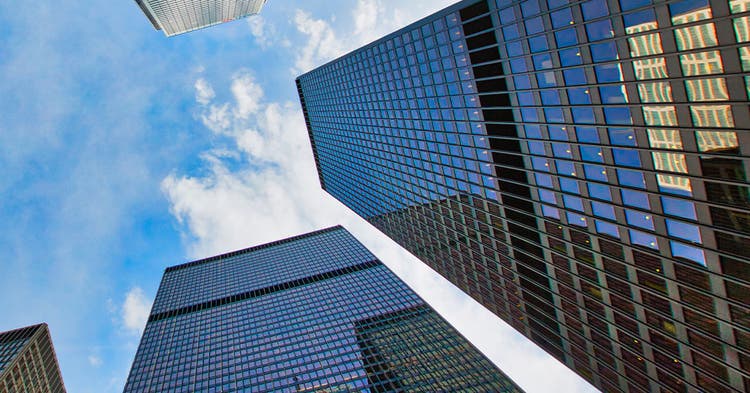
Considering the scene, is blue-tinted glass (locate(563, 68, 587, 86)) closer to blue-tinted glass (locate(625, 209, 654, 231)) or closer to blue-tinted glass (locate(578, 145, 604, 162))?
blue-tinted glass (locate(578, 145, 604, 162))

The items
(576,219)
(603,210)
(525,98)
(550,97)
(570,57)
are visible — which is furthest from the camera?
(525,98)

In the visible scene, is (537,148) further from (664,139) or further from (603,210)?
(664,139)

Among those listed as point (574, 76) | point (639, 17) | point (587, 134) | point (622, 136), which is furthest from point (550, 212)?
point (639, 17)

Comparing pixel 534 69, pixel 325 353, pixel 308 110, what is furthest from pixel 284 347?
pixel 534 69

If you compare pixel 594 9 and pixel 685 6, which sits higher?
pixel 594 9

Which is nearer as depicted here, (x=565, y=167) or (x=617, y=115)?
(x=617, y=115)

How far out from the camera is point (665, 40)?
23547 millimetres

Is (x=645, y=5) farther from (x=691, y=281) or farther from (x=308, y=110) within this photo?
(x=308, y=110)

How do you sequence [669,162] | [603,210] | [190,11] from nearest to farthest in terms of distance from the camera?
[669,162]
[603,210]
[190,11]

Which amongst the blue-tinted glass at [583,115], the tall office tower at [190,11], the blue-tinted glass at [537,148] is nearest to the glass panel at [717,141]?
the blue-tinted glass at [583,115]

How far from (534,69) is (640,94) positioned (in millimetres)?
10947

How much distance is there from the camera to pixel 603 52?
1106 inches

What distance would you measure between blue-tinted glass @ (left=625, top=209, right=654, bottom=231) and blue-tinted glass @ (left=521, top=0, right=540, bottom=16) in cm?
1654

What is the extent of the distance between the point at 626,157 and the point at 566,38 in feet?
30.9
